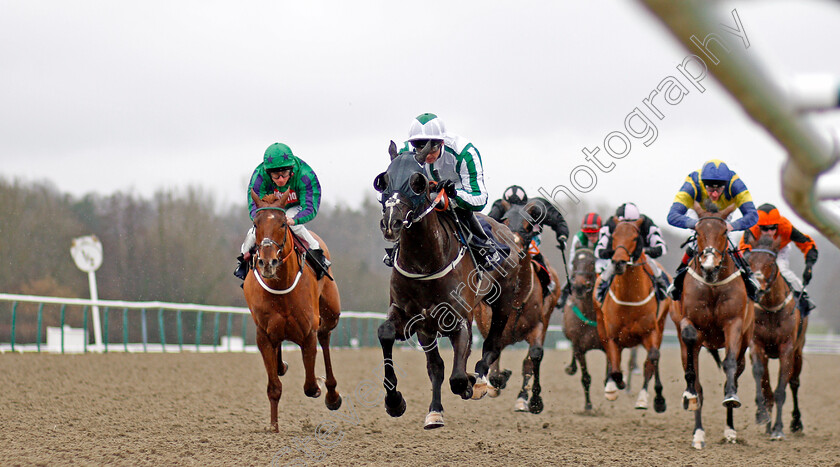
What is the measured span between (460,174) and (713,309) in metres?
3.29

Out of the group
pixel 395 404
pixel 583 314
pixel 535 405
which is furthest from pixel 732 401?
pixel 583 314

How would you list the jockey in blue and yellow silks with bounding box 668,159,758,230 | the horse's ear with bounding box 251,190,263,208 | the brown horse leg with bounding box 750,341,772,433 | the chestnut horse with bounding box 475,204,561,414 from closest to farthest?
the horse's ear with bounding box 251,190,263,208 < the jockey in blue and yellow silks with bounding box 668,159,758,230 < the chestnut horse with bounding box 475,204,561,414 < the brown horse leg with bounding box 750,341,772,433

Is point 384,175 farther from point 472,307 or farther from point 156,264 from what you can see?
point 156,264

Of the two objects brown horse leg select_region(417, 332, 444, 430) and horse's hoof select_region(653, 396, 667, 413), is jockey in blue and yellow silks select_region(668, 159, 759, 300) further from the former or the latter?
brown horse leg select_region(417, 332, 444, 430)

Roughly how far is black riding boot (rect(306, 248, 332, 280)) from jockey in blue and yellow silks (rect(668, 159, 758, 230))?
3442mm

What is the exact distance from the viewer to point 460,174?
6719 mm

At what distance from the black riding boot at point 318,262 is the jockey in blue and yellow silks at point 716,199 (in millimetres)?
3442

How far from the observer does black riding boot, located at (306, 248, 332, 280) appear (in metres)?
8.28

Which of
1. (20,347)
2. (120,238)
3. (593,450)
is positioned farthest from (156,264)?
(593,450)

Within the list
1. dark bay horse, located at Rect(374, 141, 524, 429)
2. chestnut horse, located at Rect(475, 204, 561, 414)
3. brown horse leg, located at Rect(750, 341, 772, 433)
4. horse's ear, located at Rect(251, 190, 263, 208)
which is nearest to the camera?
dark bay horse, located at Rect(374, 141, 524, 429)

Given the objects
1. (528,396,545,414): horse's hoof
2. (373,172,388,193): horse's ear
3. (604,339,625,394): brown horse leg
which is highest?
(373,172,388,193): horse's ear


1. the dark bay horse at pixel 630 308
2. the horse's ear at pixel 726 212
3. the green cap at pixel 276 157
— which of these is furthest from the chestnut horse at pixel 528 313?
the green cap at pixel 276 157

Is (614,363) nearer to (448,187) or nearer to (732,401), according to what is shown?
(732,401)

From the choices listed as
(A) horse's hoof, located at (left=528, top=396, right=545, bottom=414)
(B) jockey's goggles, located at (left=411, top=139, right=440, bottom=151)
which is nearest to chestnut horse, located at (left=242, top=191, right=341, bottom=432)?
(B) jockey's goggles, located at (left=411, top=139, right=440, bottom=151)
